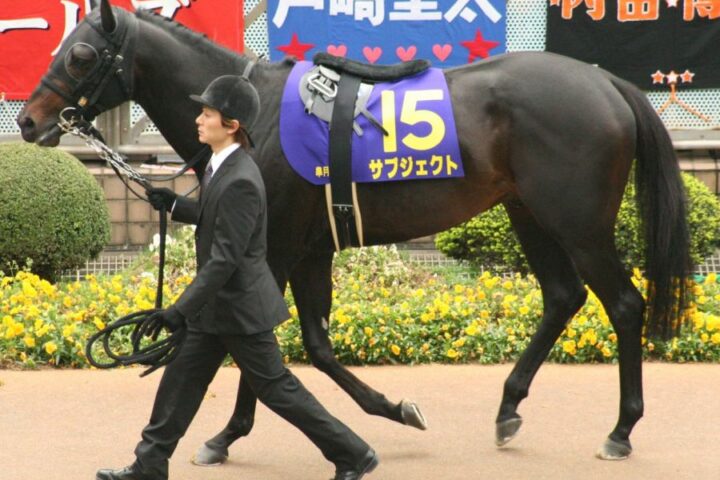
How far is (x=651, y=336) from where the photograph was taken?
17.5ft

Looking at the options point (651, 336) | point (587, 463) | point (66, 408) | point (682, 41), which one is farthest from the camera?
point (682, 41)

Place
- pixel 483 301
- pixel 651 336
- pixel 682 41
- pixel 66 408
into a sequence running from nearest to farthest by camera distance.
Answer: pixel 651 336 → pixel 66 408 → pixel 483 301 → pixel 682 41

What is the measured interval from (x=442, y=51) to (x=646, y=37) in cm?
186

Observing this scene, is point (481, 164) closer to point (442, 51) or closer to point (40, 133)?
point (40, 133)

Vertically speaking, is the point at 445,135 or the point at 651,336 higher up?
the point at 445,135

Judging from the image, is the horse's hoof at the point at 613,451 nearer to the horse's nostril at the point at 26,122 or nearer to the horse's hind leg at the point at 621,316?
the horse's hind leg at the point at 621,316

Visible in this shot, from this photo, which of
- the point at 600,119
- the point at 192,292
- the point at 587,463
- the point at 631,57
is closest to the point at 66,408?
the point at 192,292

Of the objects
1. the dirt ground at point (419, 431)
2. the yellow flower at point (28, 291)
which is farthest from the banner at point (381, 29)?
the dirt ground at point (419, 431)

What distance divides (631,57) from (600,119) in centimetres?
539

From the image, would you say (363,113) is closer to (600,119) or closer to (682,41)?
(600,119)

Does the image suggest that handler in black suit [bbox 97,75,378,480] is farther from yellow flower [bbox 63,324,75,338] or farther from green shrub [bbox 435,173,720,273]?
green shrub [bbox 435,173,720,273]

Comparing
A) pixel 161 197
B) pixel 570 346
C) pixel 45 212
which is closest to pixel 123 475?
pixel 161 197

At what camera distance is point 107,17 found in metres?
4.94

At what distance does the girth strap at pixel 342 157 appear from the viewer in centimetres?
500
